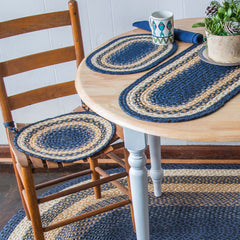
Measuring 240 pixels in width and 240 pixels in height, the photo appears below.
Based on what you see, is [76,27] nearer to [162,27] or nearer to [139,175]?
[162,27]

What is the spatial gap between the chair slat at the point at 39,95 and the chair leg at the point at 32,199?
0.29 metres

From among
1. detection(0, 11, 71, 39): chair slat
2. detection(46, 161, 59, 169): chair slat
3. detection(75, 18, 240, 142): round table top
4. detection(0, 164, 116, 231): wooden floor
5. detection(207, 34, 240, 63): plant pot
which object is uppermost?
detection(0, 11, 71, 39): chair slat

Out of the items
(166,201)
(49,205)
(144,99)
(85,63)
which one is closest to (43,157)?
(85,63)

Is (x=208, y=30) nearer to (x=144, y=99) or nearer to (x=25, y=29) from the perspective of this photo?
(x=144, y=99)

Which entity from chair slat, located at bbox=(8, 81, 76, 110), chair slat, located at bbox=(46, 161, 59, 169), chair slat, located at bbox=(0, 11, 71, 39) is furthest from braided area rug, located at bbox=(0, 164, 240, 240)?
chair slat, located at bbox=(0, 11, 71, 39)

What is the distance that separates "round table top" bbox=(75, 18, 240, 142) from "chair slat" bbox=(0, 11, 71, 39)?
359 mm

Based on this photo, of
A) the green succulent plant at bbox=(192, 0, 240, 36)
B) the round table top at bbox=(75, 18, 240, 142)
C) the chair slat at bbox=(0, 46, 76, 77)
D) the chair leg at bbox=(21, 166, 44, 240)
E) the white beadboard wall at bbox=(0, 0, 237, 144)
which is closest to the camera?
the round table top at bbox=(75, 18, 240, 142)

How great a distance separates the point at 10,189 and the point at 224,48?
1381 mm

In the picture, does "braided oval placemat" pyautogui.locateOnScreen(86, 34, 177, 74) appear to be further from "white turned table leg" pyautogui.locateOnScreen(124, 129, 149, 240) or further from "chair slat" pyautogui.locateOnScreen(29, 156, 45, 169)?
"chair slat" pyautogui.locateOnScreen(29, 156, 45, 169)

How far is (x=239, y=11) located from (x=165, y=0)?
76cm

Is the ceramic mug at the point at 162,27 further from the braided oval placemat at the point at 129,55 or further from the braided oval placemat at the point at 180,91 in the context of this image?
the braided oval placemat at the point at 180,91

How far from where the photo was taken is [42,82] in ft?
6.99

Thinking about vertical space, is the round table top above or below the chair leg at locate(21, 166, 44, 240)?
above

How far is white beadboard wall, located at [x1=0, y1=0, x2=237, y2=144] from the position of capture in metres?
1.90
